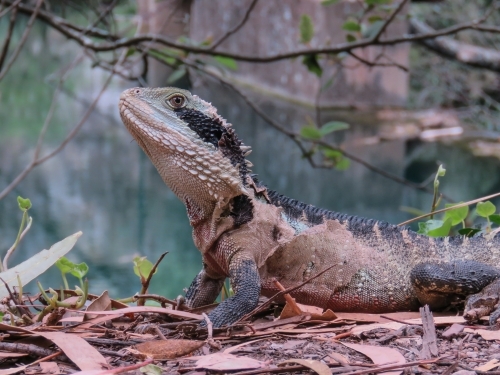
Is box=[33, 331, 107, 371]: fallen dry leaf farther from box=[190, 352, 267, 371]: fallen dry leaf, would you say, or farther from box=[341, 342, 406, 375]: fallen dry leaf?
box=[341, 342, 406, 375]: fallen dry leaf

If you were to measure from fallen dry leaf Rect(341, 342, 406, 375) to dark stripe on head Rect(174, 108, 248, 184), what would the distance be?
0.93 m

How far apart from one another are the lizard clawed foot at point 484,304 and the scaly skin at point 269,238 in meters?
0.13

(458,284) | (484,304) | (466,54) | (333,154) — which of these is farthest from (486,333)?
(466,54)

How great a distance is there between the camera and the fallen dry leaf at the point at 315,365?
4.99 ft

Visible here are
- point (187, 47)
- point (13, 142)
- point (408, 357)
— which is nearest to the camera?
point (408, 357)

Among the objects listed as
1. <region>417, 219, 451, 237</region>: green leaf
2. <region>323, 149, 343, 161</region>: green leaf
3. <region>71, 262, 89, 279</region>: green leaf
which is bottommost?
<region>71, 262, 89, 279</region>: green leaf

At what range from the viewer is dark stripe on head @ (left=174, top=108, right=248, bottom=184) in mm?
2385

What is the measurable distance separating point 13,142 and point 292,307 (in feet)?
33.2

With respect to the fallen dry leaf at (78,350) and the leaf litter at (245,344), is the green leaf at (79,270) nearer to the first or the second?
the leaf litter at (245,344)

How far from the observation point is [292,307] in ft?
6.89

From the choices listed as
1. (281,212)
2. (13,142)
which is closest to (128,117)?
(281,212)

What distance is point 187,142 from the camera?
2336mm

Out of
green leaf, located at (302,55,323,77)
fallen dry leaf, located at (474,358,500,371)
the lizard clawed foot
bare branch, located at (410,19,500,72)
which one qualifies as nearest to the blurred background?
bare branch, located at (410,19,500,72)

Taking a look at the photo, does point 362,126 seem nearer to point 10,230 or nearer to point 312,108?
point 312,108
